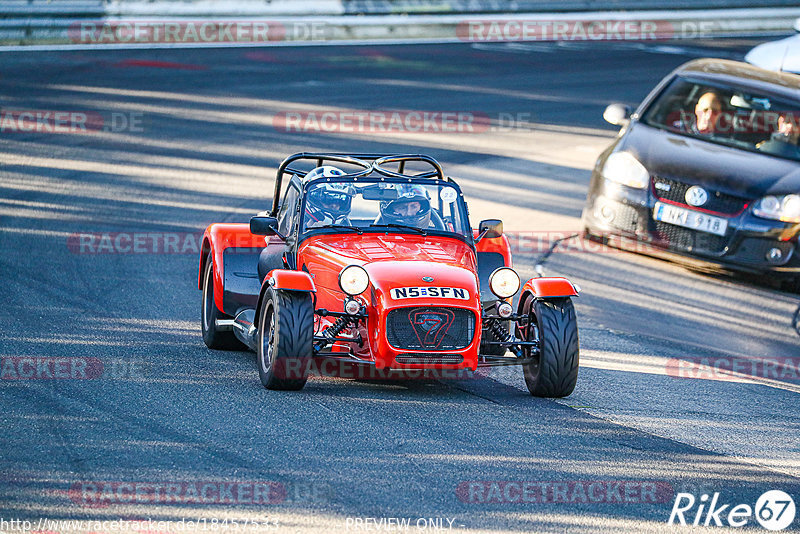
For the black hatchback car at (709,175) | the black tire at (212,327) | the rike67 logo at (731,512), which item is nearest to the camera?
the rike67 logo at (731,512)

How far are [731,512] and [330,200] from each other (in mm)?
3908

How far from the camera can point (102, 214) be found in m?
13.6

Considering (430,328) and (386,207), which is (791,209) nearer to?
(386,207)

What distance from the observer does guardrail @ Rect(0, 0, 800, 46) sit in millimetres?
22766

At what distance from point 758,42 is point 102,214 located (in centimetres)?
2018

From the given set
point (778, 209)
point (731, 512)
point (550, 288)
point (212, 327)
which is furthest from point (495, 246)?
point (778, 209)

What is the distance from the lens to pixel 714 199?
39.8ft

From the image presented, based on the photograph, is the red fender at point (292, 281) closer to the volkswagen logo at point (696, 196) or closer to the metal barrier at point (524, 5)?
the volkswagen logo at point (696, 196)

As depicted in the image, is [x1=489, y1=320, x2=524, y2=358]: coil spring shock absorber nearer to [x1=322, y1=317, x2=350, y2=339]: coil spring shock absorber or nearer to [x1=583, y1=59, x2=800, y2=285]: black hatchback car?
[x1=322, y1=317, x2=350, y2=339]: coil spring shock absorber

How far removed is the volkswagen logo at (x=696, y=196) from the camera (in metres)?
12.1

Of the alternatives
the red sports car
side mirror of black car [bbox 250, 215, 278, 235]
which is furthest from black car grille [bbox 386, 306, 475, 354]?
side mirror of black car [bbox 250, 215, 278, 235]

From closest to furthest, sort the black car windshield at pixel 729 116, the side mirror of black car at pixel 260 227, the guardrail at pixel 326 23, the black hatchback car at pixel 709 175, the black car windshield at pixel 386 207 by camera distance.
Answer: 1. the side mirror of black car at pixel 260 227
2. the black car windshield at pixel 386 207
3. the black hatchback car at pixel 709 175
4. the black car windshield at pixel 729 116
5. the guardrail at pixel 326 23

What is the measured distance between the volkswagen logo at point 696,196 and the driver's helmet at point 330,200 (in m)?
4.32

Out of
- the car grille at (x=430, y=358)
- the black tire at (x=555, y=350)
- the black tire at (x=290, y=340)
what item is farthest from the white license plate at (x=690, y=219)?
the black tire at (x=290, y=340)
